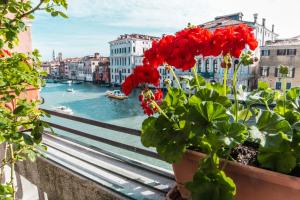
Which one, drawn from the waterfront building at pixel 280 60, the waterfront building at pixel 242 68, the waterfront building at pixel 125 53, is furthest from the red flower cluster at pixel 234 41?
the waterfront building at pixel 125 53

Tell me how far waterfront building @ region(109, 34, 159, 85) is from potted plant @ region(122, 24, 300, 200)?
24443 mm

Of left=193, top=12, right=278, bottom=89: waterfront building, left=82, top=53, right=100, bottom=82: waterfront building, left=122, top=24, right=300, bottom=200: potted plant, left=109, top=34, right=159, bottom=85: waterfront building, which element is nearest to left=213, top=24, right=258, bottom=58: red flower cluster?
left=122, top=24, right=300, bottom=200: potted plant

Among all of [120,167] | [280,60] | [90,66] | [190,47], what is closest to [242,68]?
[280,60]

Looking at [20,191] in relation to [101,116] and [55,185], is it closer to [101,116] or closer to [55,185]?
[55,185]

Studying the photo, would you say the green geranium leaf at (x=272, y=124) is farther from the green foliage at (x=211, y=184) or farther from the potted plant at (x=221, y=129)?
the green foliage at (x=211, y=184)

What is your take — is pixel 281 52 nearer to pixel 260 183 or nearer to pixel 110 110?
pixel 110 110

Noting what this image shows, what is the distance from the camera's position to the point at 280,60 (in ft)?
48.5

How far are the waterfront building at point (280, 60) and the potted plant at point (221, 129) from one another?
14.4 meters

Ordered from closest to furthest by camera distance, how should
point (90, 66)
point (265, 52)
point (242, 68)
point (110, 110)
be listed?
point (265, 52), point (242, 68), point (110, 110), point (90, 66)

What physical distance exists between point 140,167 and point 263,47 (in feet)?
53.0

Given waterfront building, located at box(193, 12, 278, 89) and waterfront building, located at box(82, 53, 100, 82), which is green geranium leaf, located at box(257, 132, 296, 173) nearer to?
waterfront building, located at box(193, 12, 278, 89)

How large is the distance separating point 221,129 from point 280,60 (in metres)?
16.5

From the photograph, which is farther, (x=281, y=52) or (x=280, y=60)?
(x=280, y=60)

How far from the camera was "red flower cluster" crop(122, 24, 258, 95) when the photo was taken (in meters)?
0.57
